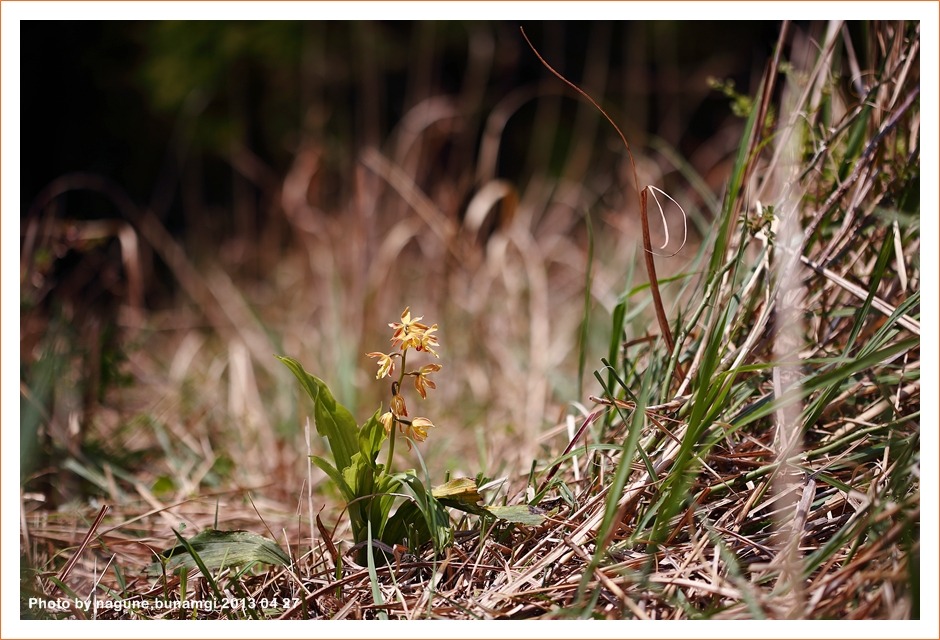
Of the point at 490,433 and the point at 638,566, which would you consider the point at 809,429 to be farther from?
the point at 490,433

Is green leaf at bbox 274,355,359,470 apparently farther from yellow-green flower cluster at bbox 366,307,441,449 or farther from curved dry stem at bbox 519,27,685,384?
curved dry stem at bbox 519,27,685,384

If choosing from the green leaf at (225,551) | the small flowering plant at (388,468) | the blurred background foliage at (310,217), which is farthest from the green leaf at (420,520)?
the blurred background foliage at (310,217)

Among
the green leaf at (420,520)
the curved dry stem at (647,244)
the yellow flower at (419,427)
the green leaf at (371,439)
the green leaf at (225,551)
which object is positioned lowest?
the green leaf at (225,551)

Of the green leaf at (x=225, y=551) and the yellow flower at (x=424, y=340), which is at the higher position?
the yellow flower at (x=424, y=340)

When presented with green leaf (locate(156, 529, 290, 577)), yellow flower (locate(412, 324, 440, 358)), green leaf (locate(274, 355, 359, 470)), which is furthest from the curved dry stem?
green leaf (locate(156, 529, 290, 577))

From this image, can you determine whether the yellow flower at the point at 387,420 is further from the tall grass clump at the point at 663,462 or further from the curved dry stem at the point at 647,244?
the curved dry stem at the point at 647,244

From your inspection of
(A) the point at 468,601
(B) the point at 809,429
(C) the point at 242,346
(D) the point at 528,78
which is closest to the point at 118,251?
(C) the point at 242,346

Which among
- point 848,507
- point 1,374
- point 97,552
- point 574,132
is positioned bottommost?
point 97,552
